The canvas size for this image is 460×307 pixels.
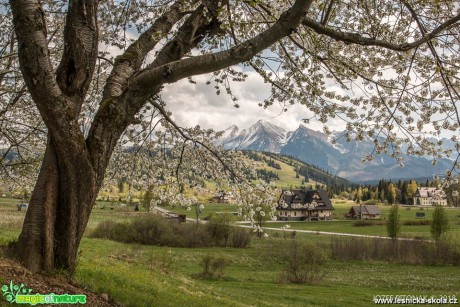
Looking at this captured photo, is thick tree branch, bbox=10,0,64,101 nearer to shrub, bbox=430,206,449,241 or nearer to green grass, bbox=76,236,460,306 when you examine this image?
green grass, bbox=76,236,460,306

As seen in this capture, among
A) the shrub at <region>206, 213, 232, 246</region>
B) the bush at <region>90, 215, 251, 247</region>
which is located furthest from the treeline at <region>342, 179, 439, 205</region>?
the bush at <region>90, 215, 251, 247</region>

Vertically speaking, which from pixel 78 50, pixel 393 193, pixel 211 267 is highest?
pixel 393 193

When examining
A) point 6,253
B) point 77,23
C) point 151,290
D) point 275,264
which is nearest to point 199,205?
point 151,290

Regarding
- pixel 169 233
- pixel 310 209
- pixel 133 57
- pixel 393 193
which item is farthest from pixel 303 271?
pixel 393 193

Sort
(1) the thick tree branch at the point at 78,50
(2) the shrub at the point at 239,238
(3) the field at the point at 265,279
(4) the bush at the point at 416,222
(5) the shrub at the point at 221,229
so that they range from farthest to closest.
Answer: (4) the bush at the point at 416,222 → (5) the shrub at the point at 221,229 → (2) the shrub at the point at 239,238 → (3) the field at the point at 265,279 → (1) the thick tree branch at the point at 78,50

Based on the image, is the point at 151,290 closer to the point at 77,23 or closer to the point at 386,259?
the point at 77,23

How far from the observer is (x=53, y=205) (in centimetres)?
538

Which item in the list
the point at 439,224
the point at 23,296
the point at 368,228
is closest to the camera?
the point at 23,296

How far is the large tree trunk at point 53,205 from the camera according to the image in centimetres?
530

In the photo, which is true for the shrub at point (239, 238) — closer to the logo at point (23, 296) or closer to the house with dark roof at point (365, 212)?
the logo at point (23, 296)

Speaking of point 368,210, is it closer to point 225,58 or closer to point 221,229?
point 221,229

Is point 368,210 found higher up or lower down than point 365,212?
higher up

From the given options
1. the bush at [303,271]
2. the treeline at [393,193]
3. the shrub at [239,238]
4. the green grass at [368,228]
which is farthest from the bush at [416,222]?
the treeline at [393,193]

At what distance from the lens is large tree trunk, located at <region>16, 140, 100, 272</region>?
530 centimetres
